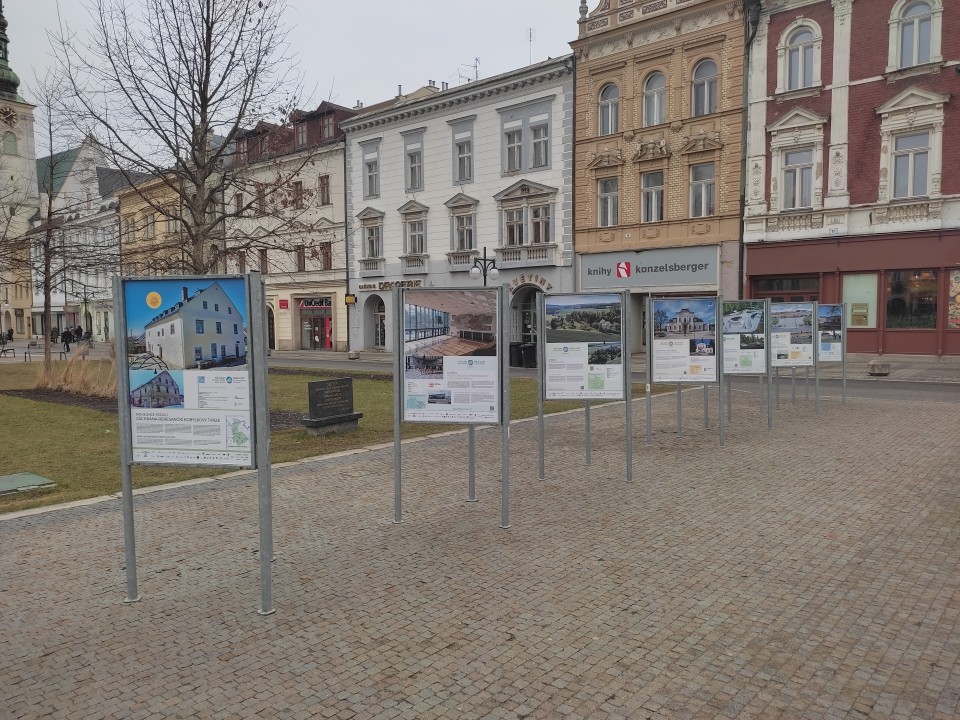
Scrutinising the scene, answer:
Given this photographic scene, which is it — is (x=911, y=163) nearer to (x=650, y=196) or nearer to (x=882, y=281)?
(x=882, y=281)

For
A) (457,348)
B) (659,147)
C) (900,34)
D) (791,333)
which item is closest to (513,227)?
(659,147)

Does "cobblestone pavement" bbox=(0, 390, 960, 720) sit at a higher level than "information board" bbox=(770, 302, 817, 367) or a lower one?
lower

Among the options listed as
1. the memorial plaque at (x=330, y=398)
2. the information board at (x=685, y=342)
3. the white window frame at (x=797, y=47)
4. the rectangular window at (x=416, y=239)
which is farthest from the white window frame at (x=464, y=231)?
the information board at (x=685, y=342)

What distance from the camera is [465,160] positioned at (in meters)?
35.3

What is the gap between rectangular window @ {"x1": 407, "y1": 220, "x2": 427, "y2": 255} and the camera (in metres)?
37.4

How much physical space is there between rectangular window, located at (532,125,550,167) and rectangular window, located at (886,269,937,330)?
14586 millimetres

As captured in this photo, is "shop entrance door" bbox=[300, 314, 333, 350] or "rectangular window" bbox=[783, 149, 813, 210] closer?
"rectangular window" bbox=[783, 149, 813, 210]

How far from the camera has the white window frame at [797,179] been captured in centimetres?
2588

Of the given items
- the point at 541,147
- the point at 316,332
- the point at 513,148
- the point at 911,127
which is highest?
the point at 513,148

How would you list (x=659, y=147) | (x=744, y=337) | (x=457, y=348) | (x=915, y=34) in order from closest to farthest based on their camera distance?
(x=457, y=348), (x=744, y=337), (x=915, y=34), (x=659, y=147)

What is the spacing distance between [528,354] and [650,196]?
8.97m

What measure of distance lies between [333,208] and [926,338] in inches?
1157

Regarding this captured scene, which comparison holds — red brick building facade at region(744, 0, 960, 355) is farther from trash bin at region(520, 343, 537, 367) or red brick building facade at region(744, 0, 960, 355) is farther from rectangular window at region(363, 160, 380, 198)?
rectangular window at region(363, 160, 380, 198)

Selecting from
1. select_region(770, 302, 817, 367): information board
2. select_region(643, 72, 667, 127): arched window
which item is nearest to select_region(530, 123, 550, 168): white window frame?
select_region(643, 72, 667, 127): arched window
